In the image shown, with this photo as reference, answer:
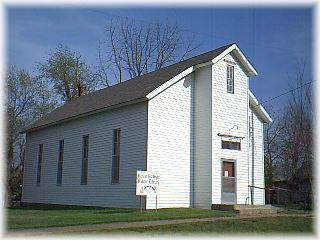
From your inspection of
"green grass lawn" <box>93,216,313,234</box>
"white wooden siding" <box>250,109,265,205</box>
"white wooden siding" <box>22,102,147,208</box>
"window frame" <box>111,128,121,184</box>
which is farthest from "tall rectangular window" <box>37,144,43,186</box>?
"green grass lawn" <box>93,216,313,234</box>

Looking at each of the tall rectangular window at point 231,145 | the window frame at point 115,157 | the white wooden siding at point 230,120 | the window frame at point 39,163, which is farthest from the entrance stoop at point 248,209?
the window frame at point 39,163

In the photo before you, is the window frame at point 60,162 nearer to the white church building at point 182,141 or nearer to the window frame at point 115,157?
the white church building at point 182,141

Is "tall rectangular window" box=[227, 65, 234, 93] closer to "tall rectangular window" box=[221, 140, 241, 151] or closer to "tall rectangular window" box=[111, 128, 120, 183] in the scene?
"tall rectangular window" box=[221, 140, 241, 151]

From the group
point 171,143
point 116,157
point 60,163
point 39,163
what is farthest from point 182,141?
point 39,163

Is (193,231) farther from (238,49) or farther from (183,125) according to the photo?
(238,49)

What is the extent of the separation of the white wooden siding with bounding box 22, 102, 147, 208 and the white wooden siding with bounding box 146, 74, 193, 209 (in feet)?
1.74

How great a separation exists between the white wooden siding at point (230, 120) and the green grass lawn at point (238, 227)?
21.5 feet

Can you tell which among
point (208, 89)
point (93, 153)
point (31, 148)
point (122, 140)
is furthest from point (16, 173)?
point (208, 89)

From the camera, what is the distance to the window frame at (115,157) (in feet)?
80.8

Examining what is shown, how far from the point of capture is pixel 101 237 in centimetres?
1276

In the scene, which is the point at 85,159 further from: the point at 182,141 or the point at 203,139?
the point at 203,139

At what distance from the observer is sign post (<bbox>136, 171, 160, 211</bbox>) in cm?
2030

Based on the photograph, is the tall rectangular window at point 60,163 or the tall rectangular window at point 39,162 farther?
the tall rectangular window at point 39,162

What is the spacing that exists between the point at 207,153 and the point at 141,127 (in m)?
3.66
